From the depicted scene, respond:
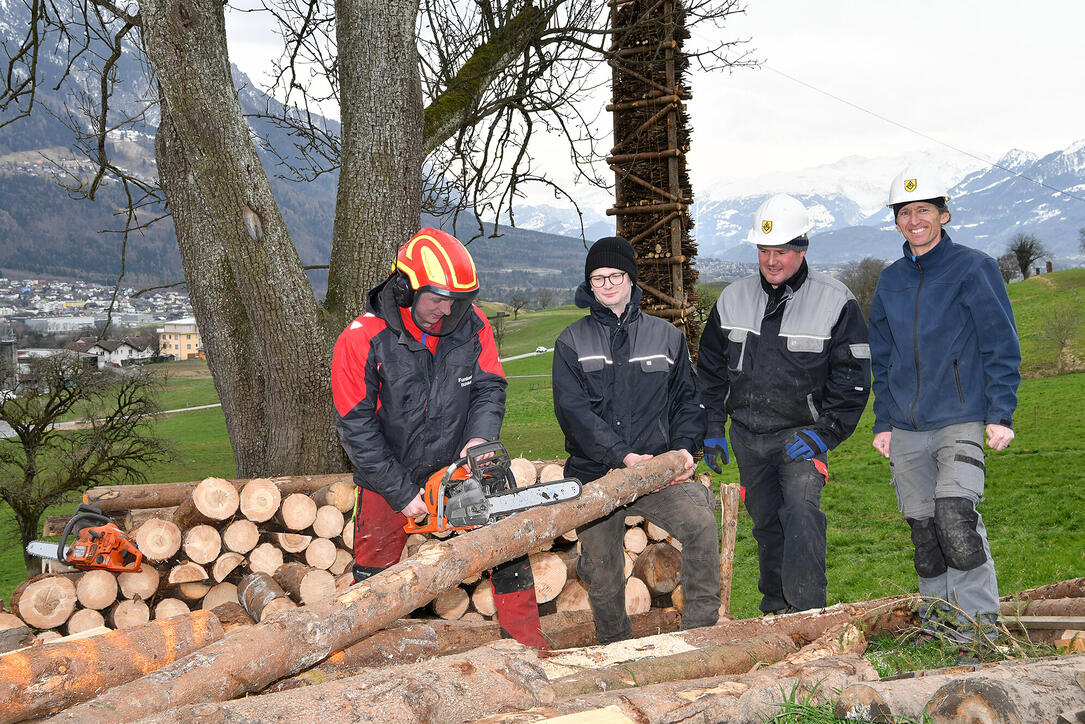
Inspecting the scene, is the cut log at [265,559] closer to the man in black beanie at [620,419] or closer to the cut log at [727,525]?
the man in black beanie at [620,419]

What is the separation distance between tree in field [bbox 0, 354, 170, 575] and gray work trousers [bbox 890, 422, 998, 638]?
1808 centimetres

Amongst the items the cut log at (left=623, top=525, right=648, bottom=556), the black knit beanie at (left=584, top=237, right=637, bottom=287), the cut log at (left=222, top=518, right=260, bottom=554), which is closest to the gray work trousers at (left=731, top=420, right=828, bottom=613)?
the cut log at (left=623, top=525, right=648, bottom=556)

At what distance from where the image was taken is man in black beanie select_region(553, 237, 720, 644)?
3852 mm

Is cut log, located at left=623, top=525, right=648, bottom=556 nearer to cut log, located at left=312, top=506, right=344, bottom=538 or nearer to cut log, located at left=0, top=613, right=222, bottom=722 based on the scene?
cut log, located at left=312, top=506, right=344, bottom=538

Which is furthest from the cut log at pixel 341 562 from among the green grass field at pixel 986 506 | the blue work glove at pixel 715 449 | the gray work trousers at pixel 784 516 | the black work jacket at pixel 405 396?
the green grass field at pixel 986 506

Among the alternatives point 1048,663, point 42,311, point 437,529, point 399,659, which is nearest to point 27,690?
point 399,659

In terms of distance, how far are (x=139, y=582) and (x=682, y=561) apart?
348 cm

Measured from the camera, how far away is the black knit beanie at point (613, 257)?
3.87 metres

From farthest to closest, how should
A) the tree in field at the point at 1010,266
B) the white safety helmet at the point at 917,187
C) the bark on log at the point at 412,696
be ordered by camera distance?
the tree in field at the point at 1010,266, the white safety helmet at the point at 917,187, the bark on log at the point at 412,696

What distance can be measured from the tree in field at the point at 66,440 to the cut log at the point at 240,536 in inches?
583

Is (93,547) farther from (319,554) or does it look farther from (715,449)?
(715,449)

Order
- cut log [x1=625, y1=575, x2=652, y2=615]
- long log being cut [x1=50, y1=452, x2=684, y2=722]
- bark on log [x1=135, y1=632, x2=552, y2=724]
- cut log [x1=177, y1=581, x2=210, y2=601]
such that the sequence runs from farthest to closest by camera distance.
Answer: cut log [x1=625, y1=575, x2=652, y2=615]
cut log [x1=177, y1=581, x2=210, y2=601]
long log being cut [x1=50, y1=452, x2=684, y2=722]
bark on log [x1=135, y1=632, x2=552, y2=724]

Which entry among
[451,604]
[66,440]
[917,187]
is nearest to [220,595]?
[451,604]

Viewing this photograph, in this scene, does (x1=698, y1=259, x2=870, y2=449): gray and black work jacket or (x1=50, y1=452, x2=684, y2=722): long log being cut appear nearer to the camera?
(x1=50, y1=452, x2=684, y2=722): long log being cut
